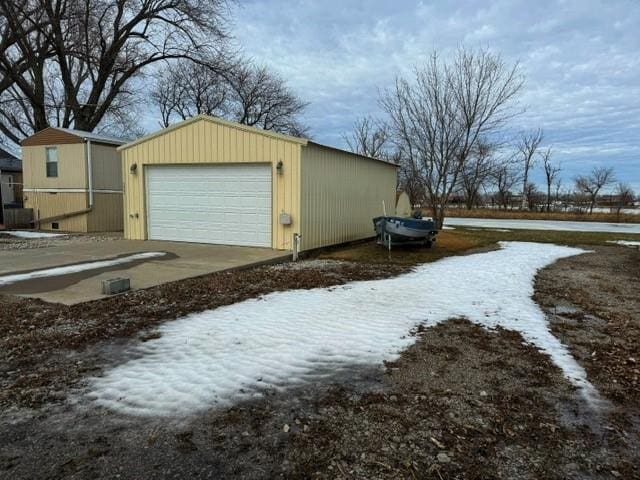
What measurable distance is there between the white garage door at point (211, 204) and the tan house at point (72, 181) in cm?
542

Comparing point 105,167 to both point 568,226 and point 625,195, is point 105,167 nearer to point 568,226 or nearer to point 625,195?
point 568,226

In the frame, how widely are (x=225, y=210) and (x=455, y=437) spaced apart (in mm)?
9136

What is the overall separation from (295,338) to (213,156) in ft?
24.4

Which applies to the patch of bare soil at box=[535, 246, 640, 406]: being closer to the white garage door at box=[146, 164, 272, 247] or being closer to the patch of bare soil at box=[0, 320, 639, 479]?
the patch of bare soil at box=[0, 320, 639, 479]

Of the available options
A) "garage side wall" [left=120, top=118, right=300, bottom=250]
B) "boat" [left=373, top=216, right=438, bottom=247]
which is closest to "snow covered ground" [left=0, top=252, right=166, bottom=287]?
"garage side wall" [left=120, top=118, right=300, bottom=250]

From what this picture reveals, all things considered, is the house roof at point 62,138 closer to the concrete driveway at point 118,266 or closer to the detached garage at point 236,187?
the detached garage at point 236,187

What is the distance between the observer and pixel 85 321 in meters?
4.88

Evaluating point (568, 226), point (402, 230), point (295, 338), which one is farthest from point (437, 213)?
point (295, 338)

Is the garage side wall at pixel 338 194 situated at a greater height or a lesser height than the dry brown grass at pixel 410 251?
greater

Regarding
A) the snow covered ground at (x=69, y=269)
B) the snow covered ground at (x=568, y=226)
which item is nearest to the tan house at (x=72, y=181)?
the snow covered ground at (x=69, y=269)

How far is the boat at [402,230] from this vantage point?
1110 cm

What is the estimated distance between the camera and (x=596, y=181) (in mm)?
47906

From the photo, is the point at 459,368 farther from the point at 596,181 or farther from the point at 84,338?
the point at 596,181

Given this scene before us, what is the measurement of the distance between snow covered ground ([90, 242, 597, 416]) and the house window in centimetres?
1380
